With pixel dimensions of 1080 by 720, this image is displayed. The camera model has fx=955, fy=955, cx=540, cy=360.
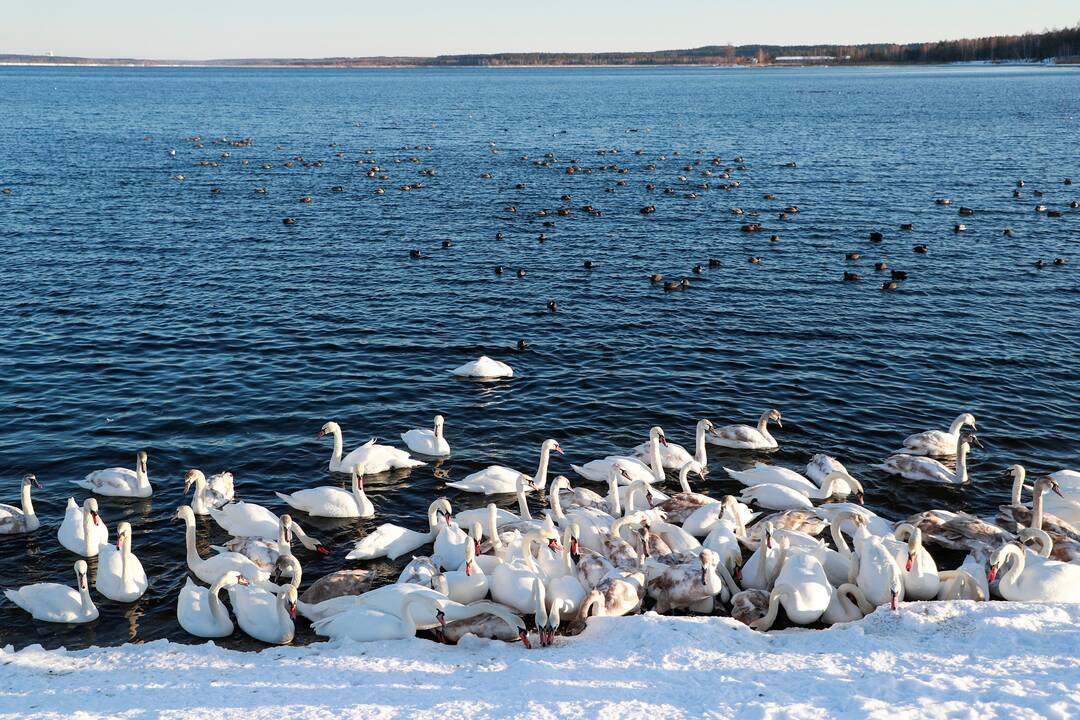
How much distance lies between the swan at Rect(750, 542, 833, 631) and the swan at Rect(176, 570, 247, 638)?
903 cm

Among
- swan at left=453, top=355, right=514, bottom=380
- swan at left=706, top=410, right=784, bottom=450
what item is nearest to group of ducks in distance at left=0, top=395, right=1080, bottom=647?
swan at left=706, top=410, right=784, bottom=450

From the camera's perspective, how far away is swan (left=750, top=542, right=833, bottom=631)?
16.3m

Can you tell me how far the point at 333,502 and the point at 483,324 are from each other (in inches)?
571

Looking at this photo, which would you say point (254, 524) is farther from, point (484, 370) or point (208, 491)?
point (484, 370)

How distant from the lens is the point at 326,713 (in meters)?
13.0

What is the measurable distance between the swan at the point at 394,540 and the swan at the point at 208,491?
12.2ft

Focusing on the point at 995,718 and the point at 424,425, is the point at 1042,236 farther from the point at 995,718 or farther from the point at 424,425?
the point at 995,718

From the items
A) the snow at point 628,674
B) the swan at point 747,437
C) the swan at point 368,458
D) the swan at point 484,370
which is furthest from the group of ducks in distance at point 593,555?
the swan at point 484,370

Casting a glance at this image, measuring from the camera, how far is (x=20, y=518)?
1973cm

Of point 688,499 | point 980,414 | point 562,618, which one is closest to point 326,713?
point 562,618

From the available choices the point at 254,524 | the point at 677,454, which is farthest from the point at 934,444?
the point at 254,524

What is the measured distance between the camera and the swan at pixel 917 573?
1684cm

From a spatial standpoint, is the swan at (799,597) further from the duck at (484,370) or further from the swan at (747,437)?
the duck at (484,370)

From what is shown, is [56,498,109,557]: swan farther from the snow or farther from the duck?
the duck
